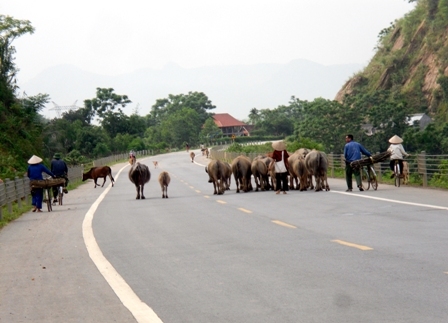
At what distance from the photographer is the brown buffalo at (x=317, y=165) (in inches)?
1045

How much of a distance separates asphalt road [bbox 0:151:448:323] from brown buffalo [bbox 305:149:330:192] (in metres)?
6.27

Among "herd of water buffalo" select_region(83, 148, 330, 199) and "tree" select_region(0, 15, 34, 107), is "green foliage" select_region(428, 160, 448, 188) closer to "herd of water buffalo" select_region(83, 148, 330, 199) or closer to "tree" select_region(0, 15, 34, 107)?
"herd of water buffalo" select_region(83, 148, 330, 199)

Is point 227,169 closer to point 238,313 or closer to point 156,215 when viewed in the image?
point 156,215

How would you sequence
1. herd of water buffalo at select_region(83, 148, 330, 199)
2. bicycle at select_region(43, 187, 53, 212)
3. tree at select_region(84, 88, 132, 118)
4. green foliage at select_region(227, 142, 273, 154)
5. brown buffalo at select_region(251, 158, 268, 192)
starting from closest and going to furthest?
1. bicycle at select_region(43, 187, 53, 212)
2. herd of water buffalo at select_region(83, 148, 330, 199)
3. brown buffalo at select_region(251, 158, 268, 192)
4. green foliage at select_region(227, 142, 273, 154)
5. tree at select_region(84, 88, 132, 118)

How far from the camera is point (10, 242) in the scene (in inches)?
655

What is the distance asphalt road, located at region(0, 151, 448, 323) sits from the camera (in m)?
7.89

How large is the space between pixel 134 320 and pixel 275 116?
570ft

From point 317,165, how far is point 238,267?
53.7ft

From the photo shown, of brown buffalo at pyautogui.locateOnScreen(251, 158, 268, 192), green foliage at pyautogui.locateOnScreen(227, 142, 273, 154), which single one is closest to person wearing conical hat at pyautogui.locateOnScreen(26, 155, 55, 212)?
brown buffalo at pyautogui.locateOnScreen(251, 158, 268, 192)

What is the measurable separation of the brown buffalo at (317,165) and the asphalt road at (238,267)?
6.27 meters

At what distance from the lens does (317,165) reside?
87.7 ft

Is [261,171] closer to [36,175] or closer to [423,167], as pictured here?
[423,167]

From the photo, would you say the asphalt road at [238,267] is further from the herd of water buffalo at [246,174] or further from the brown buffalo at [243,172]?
the brown buffalo at [243,172]

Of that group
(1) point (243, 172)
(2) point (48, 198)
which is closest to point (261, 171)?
(1) point (243, 172)
